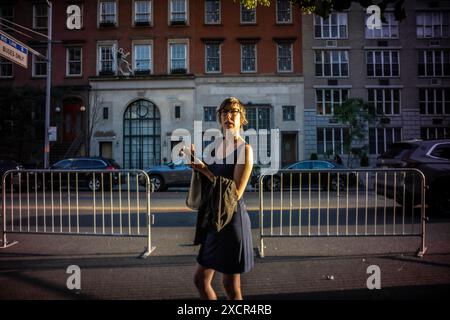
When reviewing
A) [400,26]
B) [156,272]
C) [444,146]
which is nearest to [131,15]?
[400,26]

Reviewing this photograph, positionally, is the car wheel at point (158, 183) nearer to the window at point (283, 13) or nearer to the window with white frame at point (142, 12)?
the window with white frame at point (142, 12)

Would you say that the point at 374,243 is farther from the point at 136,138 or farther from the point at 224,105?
the point at 136,138

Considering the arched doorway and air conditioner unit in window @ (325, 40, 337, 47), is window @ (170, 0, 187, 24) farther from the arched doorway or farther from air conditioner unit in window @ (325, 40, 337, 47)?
air conditioner unit in window @ (325, 40, 337, 47)

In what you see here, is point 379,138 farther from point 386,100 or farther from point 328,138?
point 328,138

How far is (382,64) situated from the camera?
2783cm

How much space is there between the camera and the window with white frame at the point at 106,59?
27609 mm

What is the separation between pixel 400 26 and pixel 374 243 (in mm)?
27456

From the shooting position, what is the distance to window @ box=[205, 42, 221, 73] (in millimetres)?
27656

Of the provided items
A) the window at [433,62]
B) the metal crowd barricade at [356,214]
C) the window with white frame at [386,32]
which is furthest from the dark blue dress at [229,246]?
the window at [433,62]

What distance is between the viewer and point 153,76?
89.1 ft

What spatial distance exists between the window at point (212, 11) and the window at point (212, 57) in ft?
6.32

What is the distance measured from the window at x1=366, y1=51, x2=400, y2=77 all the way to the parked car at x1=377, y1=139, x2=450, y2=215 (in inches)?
828
